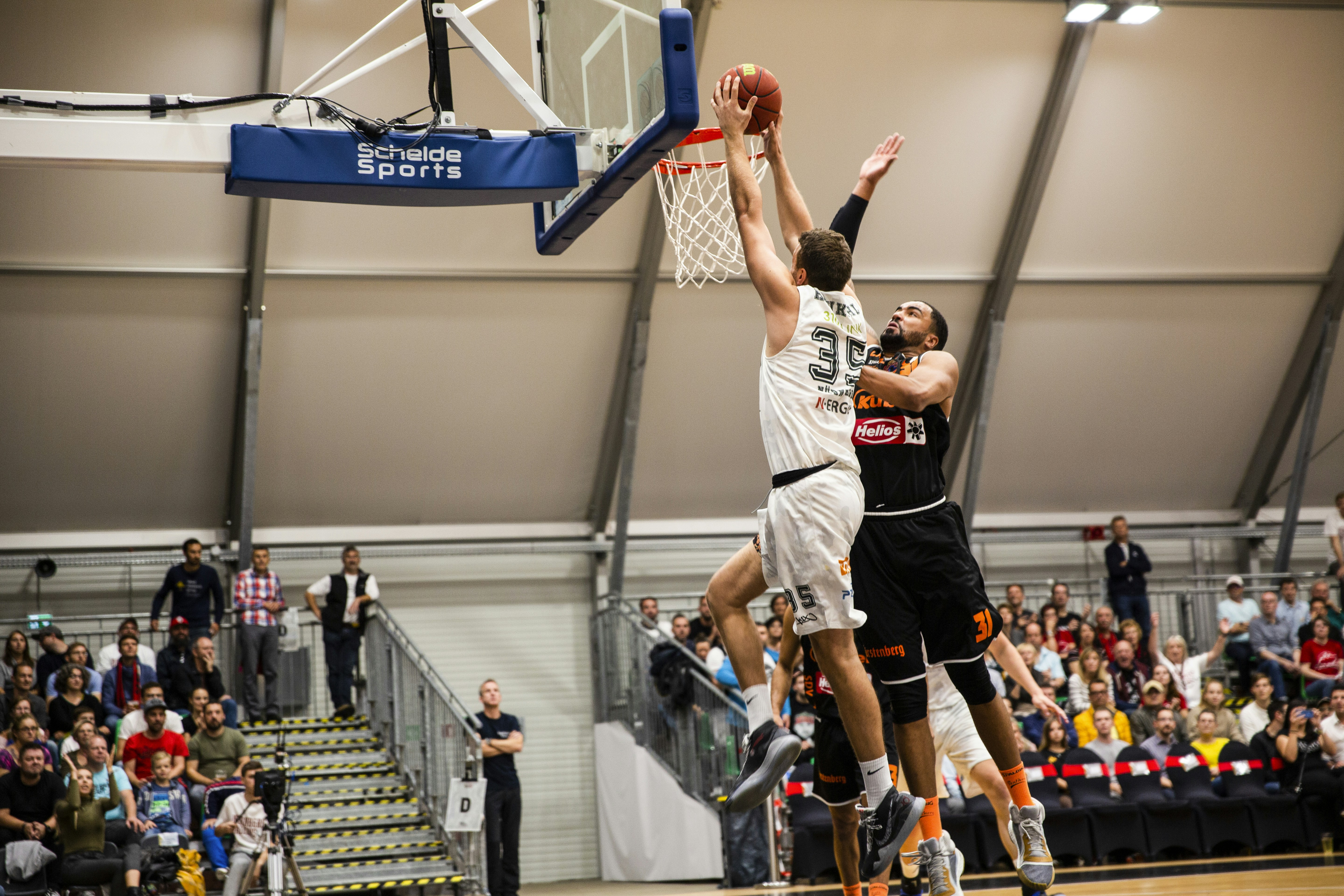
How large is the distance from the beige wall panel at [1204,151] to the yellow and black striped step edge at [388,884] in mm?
10223

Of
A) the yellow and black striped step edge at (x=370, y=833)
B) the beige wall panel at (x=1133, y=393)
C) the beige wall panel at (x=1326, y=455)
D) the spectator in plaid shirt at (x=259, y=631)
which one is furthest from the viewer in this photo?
the beige wall panel at (x=1326, y=455)

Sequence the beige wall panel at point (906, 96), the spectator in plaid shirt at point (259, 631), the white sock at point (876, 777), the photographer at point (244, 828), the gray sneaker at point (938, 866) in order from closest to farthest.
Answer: the white sock at point (876, 777) < the gray sneaker at point (938, 866) < the photographer at point (244, 828) < the spectator in plaid shirt at point (259, 631) < the beige wall panel at point (906, 96)

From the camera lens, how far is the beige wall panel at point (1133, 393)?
17812mm

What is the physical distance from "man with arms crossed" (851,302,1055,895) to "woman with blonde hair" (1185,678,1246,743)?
9.11m

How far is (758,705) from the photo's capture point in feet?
18.6

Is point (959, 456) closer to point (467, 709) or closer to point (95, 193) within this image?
point (467, 709)

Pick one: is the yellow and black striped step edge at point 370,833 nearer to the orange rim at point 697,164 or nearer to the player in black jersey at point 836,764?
the player in black jersey at point 836,764

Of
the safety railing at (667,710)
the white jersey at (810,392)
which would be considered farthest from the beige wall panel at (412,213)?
the white jersey at (810,392)

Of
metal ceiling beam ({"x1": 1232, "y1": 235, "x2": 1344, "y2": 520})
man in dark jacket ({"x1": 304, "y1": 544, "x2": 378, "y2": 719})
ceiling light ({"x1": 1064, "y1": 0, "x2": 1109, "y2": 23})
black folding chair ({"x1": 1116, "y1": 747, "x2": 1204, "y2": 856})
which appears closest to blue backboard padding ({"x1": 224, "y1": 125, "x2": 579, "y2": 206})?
black folding chair ({"x1": 1116, "y1": 747, "x2": 1204, "y2": 856})

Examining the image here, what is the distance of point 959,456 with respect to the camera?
18172 mm

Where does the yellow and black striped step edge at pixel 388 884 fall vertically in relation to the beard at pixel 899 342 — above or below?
below

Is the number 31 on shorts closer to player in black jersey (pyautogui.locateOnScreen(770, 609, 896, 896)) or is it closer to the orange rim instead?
player in black jersey (pyautogui.locateOnScreen(770, 609, 896, 896))

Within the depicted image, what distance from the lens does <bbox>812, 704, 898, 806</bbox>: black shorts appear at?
23.4 feet

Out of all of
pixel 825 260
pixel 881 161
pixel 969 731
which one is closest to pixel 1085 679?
pixel 969 731
